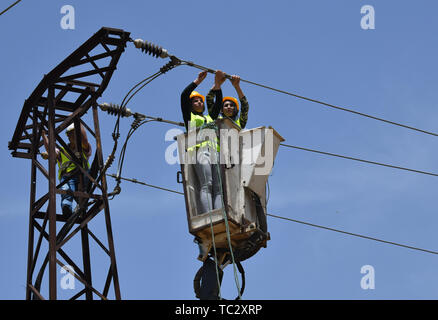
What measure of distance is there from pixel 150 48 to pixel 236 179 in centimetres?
223

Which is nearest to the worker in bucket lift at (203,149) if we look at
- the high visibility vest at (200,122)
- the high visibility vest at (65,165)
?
the high visibility vest at (200,122)

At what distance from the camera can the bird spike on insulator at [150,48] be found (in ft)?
52.5

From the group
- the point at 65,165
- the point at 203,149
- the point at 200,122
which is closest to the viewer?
the point at 203,149

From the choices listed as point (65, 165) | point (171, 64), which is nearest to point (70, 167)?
point (65, 165)

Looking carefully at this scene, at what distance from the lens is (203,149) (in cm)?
1567

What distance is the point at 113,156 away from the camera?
1688cm

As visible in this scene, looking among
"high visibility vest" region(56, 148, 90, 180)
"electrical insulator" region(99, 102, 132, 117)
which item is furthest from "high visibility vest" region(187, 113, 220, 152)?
"high visibility vest" region(56, 148, 90, 180)

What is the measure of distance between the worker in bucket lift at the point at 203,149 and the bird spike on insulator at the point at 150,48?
0.62m

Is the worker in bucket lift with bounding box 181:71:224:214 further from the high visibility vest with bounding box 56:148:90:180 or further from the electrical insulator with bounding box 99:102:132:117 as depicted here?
the high visibility vest with bounding box 56:148:90:180

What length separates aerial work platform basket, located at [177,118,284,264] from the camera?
609 inches

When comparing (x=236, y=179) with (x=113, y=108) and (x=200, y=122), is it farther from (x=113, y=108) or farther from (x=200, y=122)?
(x=113, y=108)

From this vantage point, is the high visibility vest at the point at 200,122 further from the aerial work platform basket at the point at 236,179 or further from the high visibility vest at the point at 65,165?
the high visibility vest at the point at 65,165
